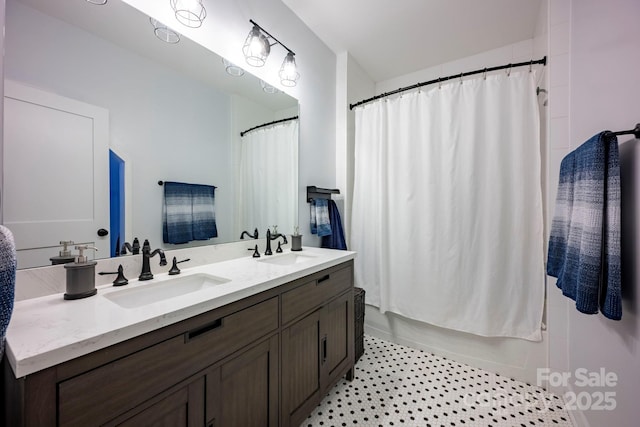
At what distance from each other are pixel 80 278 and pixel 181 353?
1.49 ft

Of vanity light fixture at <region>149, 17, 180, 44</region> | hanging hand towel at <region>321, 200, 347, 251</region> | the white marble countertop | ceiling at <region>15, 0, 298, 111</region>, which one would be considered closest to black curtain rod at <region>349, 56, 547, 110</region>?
hanging hand towel at <region>321, 200, 347, 251</region>

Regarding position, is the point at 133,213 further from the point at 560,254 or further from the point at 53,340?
the point at 560,254

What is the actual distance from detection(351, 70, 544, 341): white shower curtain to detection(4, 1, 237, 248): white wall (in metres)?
1.30

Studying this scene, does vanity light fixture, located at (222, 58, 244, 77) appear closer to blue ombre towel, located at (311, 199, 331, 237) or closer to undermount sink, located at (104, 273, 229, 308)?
blue ombre towel, located at (311, 199, 331, 237)

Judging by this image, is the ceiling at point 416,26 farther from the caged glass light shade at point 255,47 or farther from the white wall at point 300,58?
the caged glass light shade at point 255,47

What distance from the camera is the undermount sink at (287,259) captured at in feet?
5.20

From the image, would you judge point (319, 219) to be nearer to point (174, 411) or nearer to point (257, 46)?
point (257, 46)

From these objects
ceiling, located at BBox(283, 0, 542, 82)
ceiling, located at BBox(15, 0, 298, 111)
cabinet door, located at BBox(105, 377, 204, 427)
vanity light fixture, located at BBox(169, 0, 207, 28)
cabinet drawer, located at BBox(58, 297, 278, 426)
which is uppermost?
ceiling, located at BBox(283, 0, 542, 82)

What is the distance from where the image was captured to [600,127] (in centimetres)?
115

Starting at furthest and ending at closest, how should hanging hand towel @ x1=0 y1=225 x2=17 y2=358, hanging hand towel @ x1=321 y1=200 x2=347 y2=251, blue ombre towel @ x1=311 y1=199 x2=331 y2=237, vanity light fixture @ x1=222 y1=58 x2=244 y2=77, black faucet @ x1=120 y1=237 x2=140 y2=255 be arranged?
hanging hand towel @ x1=321 y1=200 x2=347 y2=251
blue ombre towel @ x1=311 y1=199 x2=331 y2=237
vanity light fixture @ x1=222 y1=58 x2=244 y2=77
black faucet @ x1=120 y1=237 x2=140 y2=255
hanging hand towel @ x1=0 y1=225 x2=17 y2=358

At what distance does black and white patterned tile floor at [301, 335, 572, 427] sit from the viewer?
1.38 m

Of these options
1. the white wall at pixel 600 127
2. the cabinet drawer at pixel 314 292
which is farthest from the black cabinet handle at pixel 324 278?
the white wall at pixel 600 127

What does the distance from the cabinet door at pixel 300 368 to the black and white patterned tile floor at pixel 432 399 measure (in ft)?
0.76

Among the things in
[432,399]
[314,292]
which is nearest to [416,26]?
[314,292]
